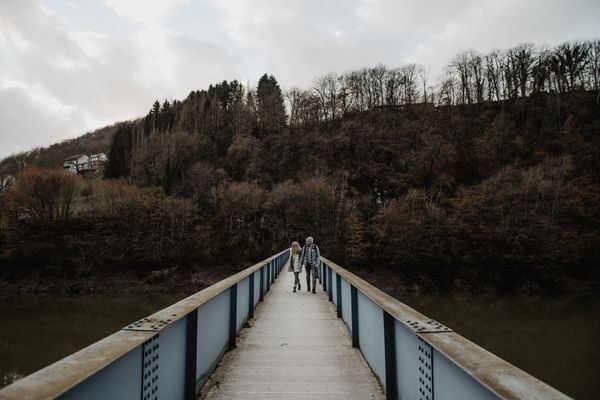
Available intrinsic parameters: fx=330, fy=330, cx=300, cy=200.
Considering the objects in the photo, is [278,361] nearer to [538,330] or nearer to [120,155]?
[538,330]

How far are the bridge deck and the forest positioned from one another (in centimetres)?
3224

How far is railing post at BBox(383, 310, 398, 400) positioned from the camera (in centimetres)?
338

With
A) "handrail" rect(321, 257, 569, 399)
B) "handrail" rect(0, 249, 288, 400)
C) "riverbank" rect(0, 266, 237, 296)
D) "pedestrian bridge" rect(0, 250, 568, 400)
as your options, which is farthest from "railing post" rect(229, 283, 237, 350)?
"riverbank" rect(0, 266, 237, 296)

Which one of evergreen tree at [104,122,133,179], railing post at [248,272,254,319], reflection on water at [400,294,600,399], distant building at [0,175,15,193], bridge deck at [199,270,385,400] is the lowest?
reflection on water at [400,294,600,399]

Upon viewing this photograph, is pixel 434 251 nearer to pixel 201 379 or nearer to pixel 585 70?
pixel 201 379

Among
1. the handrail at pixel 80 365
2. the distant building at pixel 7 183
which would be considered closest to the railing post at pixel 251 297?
the handrail at pixel 80 365

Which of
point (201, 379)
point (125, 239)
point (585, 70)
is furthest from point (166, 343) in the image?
point (585, 70)

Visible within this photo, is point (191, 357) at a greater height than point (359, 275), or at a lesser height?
greater

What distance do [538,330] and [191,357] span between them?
79.9 ft

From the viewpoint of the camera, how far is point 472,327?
68.9ft

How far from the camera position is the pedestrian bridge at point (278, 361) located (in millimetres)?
1607

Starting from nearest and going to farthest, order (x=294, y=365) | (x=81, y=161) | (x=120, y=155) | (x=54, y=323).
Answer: (x=294, y=365) → (x=54, y=323) → (x=120, y=155) → (x=81, y=161)

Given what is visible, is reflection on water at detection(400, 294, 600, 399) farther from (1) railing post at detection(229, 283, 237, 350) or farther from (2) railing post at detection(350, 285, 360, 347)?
(1) railing post at detection(229, 283, 237, 350)

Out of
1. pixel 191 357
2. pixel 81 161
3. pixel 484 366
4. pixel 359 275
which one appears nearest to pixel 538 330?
pixel 359 275
